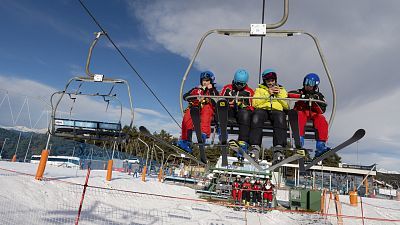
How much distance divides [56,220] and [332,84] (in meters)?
7.04

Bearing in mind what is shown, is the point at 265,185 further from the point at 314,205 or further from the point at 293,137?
the point at 293,137

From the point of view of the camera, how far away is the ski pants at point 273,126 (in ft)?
16.1

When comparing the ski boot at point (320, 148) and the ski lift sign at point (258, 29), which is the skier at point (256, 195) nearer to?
the ski boot at point (320, 148)

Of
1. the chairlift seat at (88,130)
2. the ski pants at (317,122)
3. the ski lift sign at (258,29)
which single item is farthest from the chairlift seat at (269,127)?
the chairlift seat at (88,130)

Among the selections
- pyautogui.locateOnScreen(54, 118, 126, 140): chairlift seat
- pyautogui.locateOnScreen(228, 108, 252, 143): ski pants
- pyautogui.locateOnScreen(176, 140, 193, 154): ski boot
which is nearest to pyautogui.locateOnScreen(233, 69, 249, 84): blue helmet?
pyautogui.locateOnScreen(228, 108, 252, 143): ski pants

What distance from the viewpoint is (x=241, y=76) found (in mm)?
5289

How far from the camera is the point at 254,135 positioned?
5.04 m

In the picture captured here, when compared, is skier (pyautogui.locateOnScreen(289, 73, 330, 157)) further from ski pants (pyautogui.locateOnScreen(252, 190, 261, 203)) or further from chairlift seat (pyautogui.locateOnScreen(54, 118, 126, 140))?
ski pants (pyautogui.locateOnScreen(252, 190, 261, 203))

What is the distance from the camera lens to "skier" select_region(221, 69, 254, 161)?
5078mm

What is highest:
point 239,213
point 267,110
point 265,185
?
point 267,110

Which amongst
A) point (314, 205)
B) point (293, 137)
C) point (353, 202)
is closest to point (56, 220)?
point (293, 137)

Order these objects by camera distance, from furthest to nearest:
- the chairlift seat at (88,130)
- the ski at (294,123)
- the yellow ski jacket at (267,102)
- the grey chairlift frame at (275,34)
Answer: the chairlift seat at (88,130) → the yellow ski jacket at (267,102) → the ski at (294,123) → the grey chairlift frame at (275,34)

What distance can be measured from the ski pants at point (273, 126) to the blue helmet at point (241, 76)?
593mm

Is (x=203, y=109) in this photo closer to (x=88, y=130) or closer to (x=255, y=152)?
(x=255, y=152)
